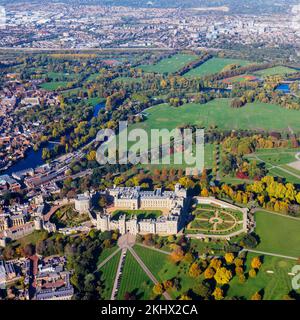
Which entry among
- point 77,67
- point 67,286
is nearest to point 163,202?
point 67,286

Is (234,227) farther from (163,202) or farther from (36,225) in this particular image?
(36,225)

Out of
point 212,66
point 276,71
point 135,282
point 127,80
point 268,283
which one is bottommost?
point 135,282

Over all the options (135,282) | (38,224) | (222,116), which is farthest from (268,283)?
(222,116)

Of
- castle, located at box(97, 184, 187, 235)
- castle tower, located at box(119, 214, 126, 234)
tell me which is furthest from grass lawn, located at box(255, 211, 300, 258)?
castle tower, located at box(119, 214, 126, 234)

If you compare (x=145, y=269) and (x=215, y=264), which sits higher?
(x=215, y=264)

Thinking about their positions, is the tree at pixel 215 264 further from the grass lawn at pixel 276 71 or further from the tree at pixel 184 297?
the grass lawn at pixel 276 71

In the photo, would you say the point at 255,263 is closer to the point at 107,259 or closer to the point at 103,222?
the point at 107,259
